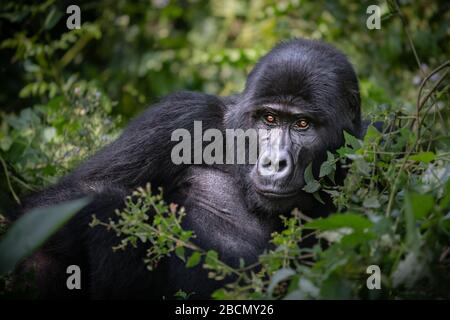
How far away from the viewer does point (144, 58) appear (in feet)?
26.9

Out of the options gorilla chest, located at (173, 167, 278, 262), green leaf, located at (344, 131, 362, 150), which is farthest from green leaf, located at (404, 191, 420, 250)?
gorilla chest, located at (173, 167, 278, 262)

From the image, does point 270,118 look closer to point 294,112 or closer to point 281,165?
point 294,112

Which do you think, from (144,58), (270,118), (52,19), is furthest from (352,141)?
(144,58)

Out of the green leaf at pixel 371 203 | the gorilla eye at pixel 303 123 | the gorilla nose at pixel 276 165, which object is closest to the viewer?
the green leaf at pixel 371 203

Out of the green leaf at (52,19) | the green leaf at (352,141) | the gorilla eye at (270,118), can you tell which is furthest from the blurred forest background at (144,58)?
the gorilla eye at (270,118)

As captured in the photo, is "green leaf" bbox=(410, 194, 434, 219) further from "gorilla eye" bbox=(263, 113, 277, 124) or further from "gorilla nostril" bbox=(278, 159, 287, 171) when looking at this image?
"gorilla eye" bbox=(263, 113, 277, 124)

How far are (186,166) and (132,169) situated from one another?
14.3 inches

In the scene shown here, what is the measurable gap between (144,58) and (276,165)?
506 centimetres

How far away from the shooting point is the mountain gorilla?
334 cm

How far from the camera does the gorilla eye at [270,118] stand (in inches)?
150

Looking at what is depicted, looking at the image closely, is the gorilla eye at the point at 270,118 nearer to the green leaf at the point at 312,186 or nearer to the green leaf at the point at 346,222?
the green leaf at the point at 312,186
